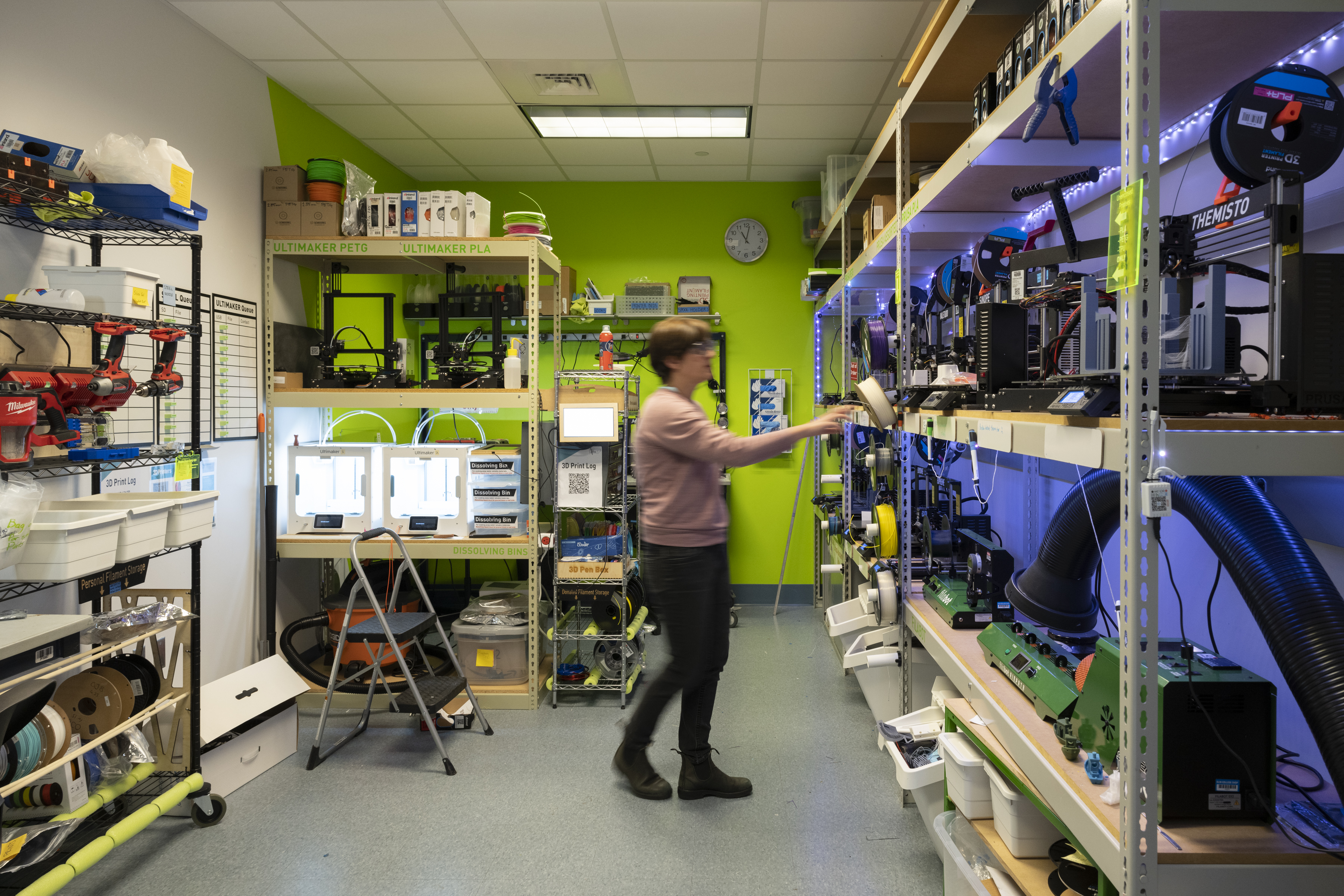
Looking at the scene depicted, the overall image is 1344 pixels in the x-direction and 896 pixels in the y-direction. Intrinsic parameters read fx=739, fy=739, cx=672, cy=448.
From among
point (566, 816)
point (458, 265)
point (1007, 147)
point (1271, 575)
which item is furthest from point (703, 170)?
point (1271, 575)

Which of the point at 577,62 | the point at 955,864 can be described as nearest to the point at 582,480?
the point at 577,62

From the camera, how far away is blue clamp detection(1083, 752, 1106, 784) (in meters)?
1.36

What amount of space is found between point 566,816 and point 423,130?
3.94 m

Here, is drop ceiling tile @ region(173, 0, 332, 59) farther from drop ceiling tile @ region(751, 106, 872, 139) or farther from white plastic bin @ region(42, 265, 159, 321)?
drop ceiling tile @ region(751, 106, 872, 139)

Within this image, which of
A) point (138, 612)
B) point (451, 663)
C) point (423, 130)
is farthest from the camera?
point (423, 130)

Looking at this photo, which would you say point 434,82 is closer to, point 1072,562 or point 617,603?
point 617,603

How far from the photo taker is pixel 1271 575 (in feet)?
4.21

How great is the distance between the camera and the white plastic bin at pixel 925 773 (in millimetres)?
2029

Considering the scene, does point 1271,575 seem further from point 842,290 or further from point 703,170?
point 703,170

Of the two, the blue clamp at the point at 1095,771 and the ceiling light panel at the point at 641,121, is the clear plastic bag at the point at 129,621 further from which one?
the ceiling light panel at the point at 641,121

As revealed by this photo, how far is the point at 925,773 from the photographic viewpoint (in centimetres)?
203

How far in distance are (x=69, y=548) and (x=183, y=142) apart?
2.04 metres

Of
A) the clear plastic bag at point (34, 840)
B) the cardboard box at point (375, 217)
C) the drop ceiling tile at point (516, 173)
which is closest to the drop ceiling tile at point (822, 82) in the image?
the drop ceiling tile at point (516, 173)

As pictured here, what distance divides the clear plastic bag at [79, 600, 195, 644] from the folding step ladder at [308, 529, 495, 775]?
0.60 metres
